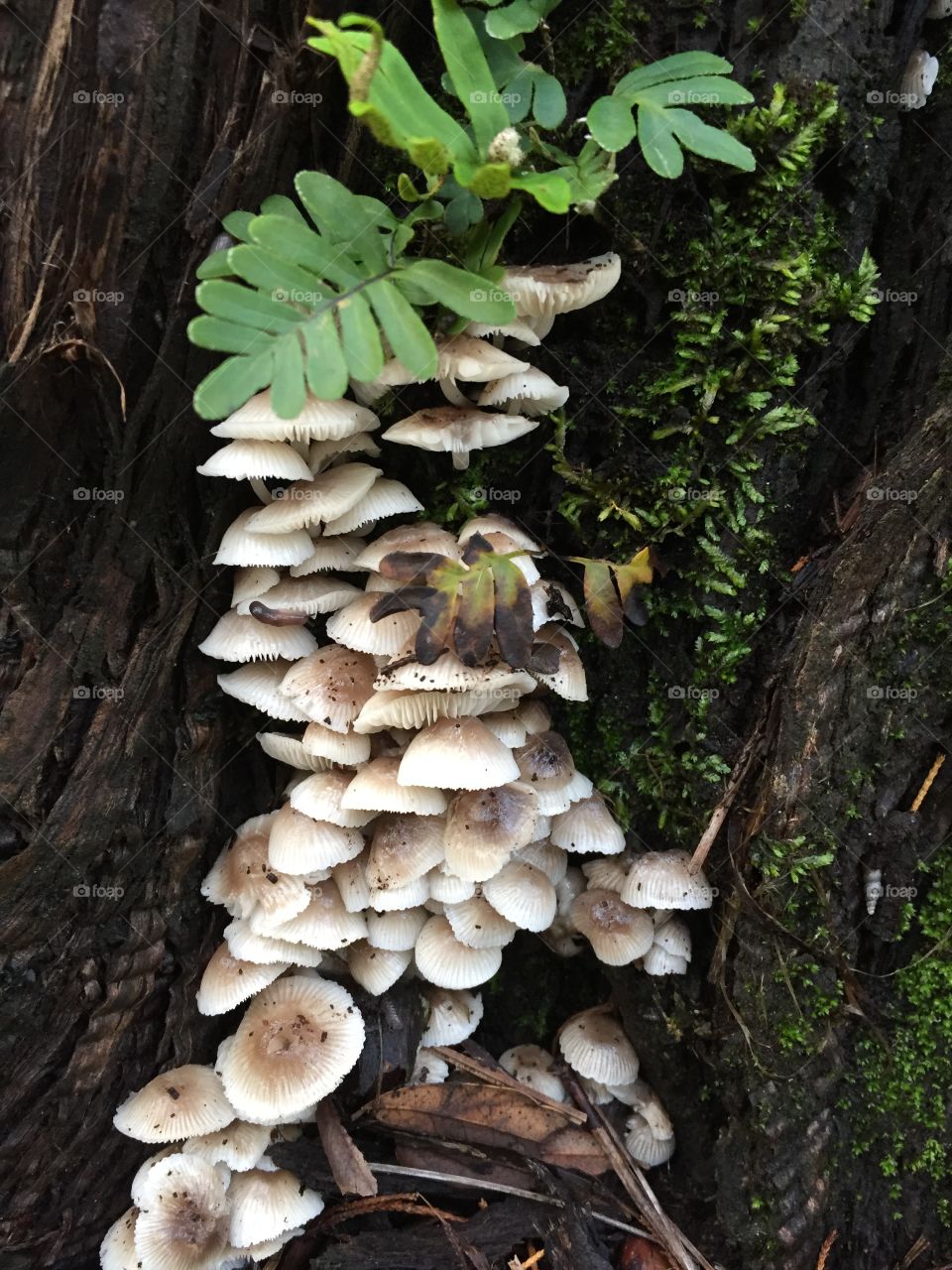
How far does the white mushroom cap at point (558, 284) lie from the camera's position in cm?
281

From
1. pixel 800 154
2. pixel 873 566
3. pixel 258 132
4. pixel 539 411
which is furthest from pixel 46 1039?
pixel 800 154

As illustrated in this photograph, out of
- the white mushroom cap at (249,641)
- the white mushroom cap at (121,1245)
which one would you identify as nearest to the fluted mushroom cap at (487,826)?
the white mushroom cap at (249,641)

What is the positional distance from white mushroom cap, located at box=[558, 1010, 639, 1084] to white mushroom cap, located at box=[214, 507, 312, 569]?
233 cm

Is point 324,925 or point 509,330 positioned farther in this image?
point 324,925

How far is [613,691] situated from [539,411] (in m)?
1.12

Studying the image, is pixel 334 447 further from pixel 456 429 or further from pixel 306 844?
pixel 306 844

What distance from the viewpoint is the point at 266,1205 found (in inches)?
136

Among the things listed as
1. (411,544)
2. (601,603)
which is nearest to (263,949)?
(411,544)

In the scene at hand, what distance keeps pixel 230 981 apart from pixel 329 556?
164 cm

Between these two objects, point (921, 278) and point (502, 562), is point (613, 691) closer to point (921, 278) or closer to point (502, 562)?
point (502, 562)

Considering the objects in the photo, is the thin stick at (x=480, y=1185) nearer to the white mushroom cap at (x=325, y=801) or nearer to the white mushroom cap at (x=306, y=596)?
the white mushroom cap at (x=325, y=801)

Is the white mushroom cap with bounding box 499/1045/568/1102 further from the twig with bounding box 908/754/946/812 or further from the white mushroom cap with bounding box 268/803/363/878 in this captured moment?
the twig with bounding box 908/754/946/812

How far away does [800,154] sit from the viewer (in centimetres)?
303

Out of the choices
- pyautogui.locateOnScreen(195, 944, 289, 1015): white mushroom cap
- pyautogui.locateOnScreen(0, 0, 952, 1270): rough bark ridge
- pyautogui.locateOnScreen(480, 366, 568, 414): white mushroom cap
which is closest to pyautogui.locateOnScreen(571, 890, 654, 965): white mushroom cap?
pyautogui.locateOnScreen(0, 0, 952, 1270): rough bark ridge
